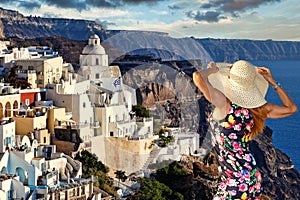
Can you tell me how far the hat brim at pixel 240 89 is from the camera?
2.97 metres

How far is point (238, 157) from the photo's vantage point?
3.00m

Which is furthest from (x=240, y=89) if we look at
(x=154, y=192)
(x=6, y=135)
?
(x=154, y=192)

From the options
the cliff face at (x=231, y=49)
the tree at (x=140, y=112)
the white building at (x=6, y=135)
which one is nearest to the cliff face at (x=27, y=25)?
the cliff face at (x=231, y=49)

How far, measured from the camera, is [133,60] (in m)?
4.84

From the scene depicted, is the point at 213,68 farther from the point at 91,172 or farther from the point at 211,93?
the point at 91,172

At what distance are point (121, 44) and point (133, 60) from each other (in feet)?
2.49

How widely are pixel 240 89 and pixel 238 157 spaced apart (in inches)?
12.6

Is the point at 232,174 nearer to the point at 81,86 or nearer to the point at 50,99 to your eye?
the point at 81,86

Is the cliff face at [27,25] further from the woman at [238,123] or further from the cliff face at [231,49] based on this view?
the woman at [238,123]

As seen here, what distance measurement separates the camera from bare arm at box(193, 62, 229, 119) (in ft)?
9.77

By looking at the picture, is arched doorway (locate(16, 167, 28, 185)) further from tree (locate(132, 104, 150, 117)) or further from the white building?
tree (locate(132, 104, 150, 117))

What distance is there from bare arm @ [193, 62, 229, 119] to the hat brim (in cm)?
3

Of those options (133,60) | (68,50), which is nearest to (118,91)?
(133,60)

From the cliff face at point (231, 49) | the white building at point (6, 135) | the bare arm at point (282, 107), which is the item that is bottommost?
the white building at point (6, 135)
